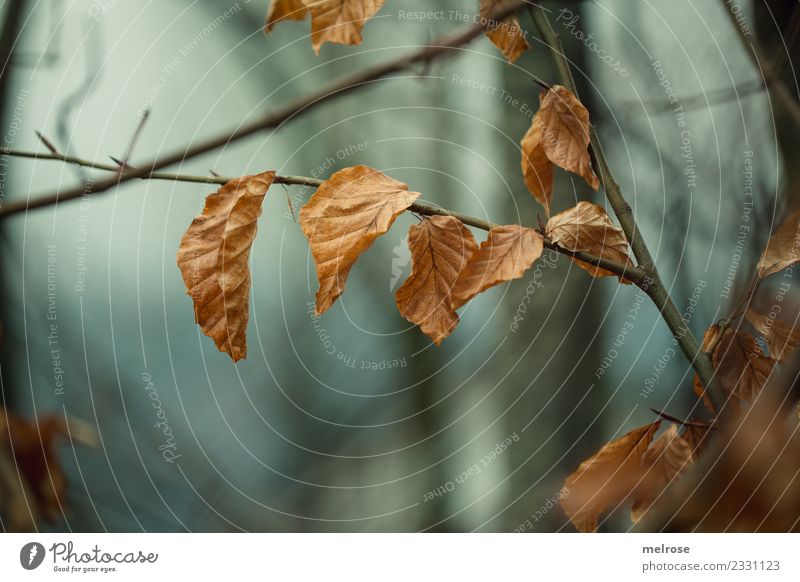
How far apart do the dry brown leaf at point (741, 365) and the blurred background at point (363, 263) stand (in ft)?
0.18

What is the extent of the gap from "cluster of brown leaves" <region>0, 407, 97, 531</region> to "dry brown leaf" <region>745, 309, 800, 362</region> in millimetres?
A: 469

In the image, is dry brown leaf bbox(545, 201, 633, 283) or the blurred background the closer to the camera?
dry brown leaf bbox(545, 201, 633, 283)

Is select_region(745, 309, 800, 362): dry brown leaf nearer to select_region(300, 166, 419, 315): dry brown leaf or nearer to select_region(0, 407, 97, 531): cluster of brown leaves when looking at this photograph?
select_region(300, 166, 419, 315): dry brown leaf

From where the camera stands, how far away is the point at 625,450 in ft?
1.30

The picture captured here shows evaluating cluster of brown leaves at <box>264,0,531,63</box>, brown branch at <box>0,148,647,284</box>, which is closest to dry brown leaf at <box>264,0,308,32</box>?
cluster of brown leaves at <box>264,0,531,63</box>

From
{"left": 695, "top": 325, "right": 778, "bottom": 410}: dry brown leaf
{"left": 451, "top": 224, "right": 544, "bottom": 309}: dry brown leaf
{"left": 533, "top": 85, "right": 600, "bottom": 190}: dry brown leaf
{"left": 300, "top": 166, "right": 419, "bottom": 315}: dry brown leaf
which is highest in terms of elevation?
{"left": 533, "top": 85, "right": 600, "bottom": 190}: dry brown leaf

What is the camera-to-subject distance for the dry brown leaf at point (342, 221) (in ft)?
1.01

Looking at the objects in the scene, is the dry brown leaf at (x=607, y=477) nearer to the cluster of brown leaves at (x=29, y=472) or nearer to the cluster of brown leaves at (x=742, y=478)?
the cluster of brown leaves at (x=742, y=478)

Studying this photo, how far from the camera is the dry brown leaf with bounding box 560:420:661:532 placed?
392 millimetres

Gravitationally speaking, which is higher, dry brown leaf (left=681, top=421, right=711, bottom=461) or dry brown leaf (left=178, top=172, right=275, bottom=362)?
dry brown leaf (left=178, top=172, right=275, bottom=362)

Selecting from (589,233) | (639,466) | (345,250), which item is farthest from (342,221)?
(639,466)

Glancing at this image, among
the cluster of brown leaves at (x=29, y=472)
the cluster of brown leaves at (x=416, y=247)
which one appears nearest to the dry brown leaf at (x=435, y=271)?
the cluster of brown leaves at (x=416, y=247)

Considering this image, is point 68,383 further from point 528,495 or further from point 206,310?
point 528,495
